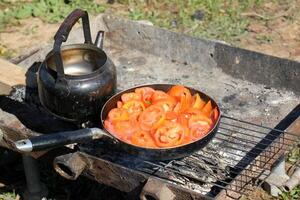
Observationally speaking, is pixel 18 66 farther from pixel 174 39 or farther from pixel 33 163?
pixel 174 39

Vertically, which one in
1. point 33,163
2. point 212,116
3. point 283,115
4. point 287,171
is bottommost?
point 287,171

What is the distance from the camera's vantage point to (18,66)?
459cm

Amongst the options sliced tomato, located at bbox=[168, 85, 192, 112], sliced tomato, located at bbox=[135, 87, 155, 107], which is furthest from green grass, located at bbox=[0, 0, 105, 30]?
sliced tomato, located at bbox=[168, 85, 192, 112]

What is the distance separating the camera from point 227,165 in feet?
12.3

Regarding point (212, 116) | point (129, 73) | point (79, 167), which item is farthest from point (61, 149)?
point (129, 73)

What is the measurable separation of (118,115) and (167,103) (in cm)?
35

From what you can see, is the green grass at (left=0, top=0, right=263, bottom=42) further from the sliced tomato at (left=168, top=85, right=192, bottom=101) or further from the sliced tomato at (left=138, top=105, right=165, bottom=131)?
the sliced tomato at (left=138, top=105, right=165, bottom=131)

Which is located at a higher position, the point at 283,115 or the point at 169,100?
the point at 169,100

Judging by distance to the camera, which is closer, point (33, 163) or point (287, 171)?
point (33, 163)

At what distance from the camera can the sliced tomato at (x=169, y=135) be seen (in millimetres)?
3432

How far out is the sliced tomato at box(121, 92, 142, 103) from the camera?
385 centimetres

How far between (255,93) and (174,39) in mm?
962

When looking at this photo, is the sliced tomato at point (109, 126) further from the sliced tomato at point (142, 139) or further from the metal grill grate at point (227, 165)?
the metal grill grate at point (227, 165)

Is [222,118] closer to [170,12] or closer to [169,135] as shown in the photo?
[169,135]
